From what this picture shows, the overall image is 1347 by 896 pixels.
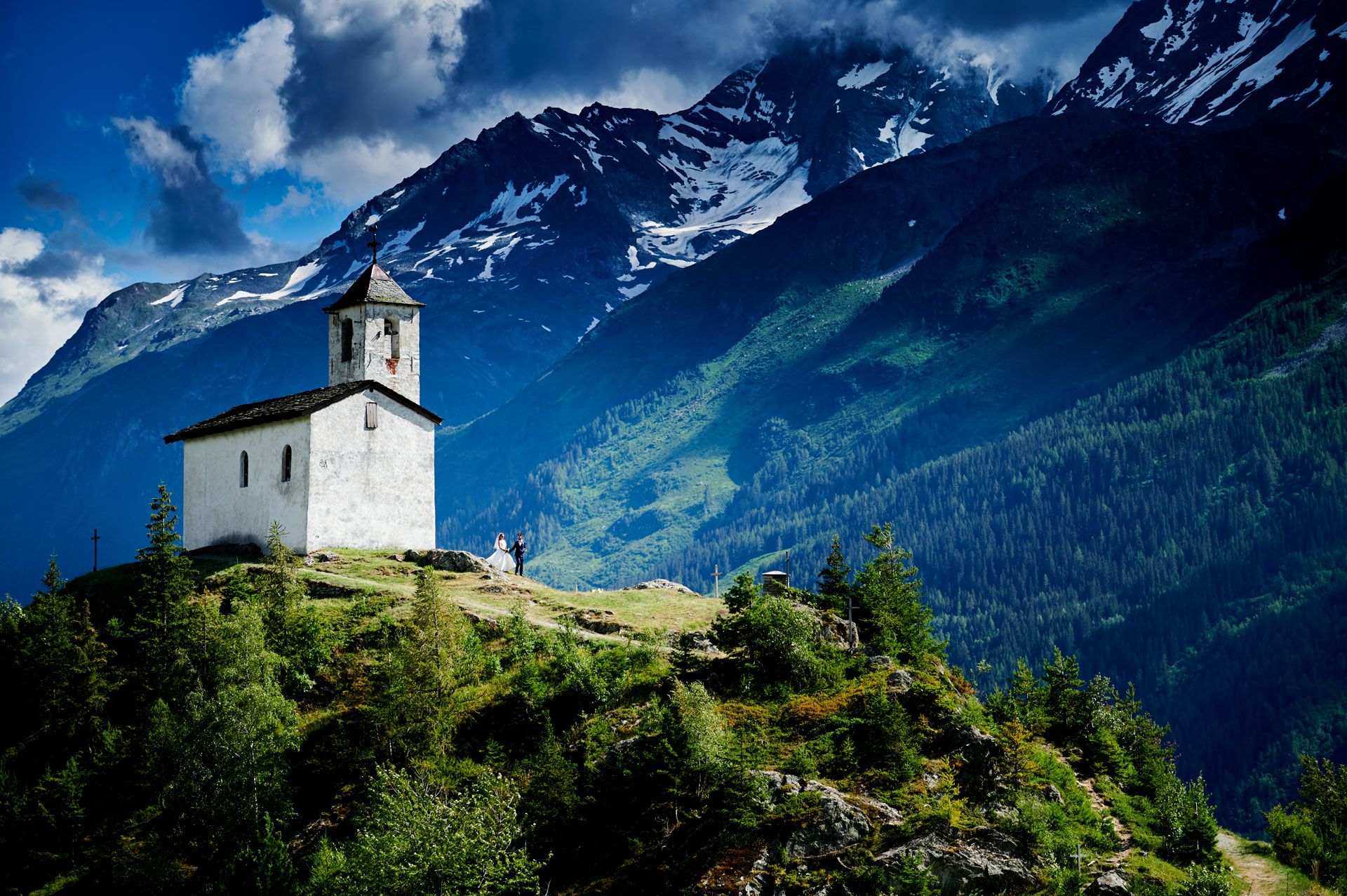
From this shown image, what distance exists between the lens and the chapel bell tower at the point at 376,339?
66.8m

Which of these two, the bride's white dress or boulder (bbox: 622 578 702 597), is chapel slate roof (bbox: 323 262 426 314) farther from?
boulder (bbox: 622 578 702 597)

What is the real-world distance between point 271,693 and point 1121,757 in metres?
34.0

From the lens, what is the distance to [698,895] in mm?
37219

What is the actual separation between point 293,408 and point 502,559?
538 inches

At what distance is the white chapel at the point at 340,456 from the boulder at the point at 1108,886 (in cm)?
3411

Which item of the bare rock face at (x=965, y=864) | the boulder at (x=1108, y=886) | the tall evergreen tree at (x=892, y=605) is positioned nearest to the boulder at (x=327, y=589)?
the tall evergreen tree at (x=892, y=605)

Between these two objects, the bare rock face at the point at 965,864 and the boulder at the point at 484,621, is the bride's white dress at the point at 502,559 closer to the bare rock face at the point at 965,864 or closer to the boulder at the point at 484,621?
the boulder at the point at 484,621

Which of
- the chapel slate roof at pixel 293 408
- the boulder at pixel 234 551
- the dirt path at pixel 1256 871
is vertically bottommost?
the dirt path at pixel 1256 871

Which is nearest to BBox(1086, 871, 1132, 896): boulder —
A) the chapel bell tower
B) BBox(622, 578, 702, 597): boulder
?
BBox(622, 578, 702, 597): boulder

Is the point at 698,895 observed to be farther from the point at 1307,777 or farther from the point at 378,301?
the point at 1307,777

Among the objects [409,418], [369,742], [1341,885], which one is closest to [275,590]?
[369,742]

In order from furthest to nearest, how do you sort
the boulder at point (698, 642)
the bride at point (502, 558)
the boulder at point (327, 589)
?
the bride at point (502, 558)
the boulder at point (327, 589)
the boulder at point (698, 642)

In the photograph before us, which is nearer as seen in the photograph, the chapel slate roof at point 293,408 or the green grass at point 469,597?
the green grass at point 469,597

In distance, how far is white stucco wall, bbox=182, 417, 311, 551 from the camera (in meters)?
58.3
